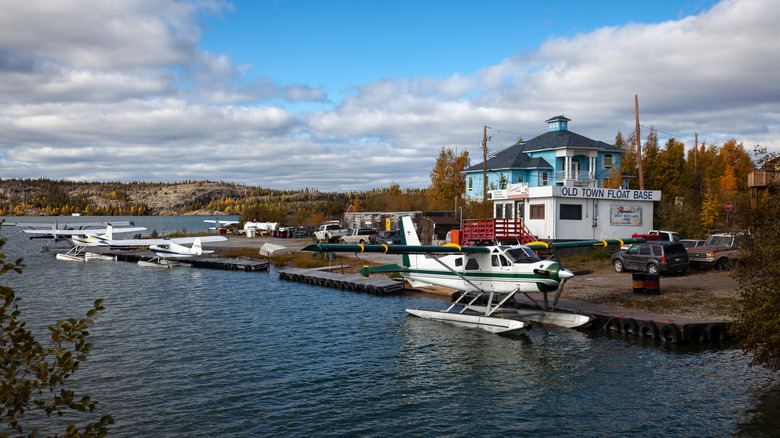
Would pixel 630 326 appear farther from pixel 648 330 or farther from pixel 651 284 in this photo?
pixel 651 284

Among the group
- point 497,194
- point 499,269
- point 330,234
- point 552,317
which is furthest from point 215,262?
point 552,317

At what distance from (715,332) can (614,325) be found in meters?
3.59

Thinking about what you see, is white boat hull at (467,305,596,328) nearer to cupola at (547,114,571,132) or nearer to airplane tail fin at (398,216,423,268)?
airplane tail fin at (398,216,423,268)

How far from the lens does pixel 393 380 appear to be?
1669 centimetres

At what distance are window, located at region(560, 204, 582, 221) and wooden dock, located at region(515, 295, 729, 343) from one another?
1934cm

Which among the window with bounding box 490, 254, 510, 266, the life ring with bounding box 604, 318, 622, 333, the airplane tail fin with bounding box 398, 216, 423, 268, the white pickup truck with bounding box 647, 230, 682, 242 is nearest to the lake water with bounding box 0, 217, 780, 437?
the life ring with bounding box 604, 318, 622, 333

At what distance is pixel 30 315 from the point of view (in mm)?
26562

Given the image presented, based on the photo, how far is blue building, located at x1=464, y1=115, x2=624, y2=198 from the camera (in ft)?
196

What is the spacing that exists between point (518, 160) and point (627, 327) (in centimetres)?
4334

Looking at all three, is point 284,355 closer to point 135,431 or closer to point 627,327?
point 135,431

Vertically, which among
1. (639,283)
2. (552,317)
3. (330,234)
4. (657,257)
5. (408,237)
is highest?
(408,237)

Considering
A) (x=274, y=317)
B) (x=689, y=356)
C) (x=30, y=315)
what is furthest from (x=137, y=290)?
(x=689, y=356)

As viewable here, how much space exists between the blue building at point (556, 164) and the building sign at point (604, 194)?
13.3 meters

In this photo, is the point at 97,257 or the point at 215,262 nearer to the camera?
the point at 215,262
